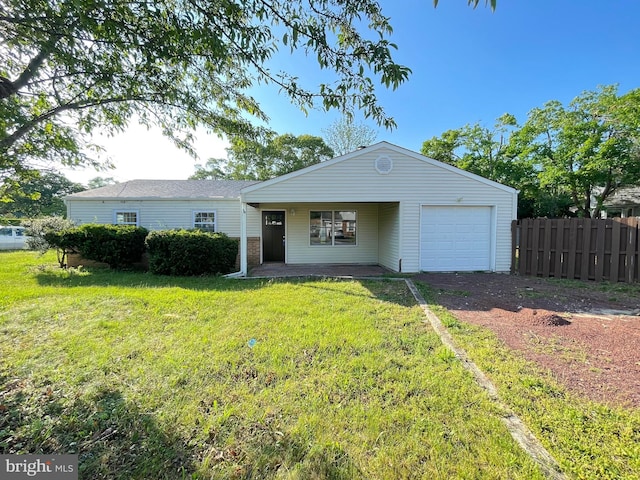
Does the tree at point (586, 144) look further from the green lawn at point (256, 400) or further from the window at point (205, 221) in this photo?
the window at point (205, 221)

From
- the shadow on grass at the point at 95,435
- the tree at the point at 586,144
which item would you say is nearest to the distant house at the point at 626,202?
the tree at the point at 586,144

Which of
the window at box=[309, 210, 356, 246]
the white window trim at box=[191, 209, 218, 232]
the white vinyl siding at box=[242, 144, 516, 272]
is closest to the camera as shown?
the white vinyl siding at box=[242, 144, 516, 272]

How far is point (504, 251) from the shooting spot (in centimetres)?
920

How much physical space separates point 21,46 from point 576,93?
833 inches

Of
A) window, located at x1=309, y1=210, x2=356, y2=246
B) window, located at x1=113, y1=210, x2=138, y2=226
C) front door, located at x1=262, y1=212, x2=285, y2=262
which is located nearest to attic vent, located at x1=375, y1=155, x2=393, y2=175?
window, located at x1=309, y1=210, x2=356, y2=246

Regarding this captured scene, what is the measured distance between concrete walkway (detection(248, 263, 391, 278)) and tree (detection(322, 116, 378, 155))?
43.2 ft

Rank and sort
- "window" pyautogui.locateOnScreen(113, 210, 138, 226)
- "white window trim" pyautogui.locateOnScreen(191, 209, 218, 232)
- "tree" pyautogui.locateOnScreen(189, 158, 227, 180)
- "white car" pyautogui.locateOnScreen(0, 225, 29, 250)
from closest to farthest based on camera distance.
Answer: "window" pyautogui.locateOnScreen(113, 210, 138, 226)
"white window trim" pyautogui.locateOnScreen(191, 209, 218, 232)
"white car" pyautogui.locateOnScreen(0, 225, 29, 250)
"tree" pyautogui.locateOnScreen(189, 158, 227, 180)

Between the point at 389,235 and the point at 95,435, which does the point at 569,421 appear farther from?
the point at 389,235

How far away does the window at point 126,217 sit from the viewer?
11.2m

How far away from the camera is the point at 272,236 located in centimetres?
1181

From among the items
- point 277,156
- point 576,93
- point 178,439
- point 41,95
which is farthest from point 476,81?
point 277,156

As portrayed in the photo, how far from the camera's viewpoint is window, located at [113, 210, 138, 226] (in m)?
11.2

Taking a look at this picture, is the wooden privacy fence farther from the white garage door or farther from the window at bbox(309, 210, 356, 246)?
the window at bbox(309, 210, 356, 246)

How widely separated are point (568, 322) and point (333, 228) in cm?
796
